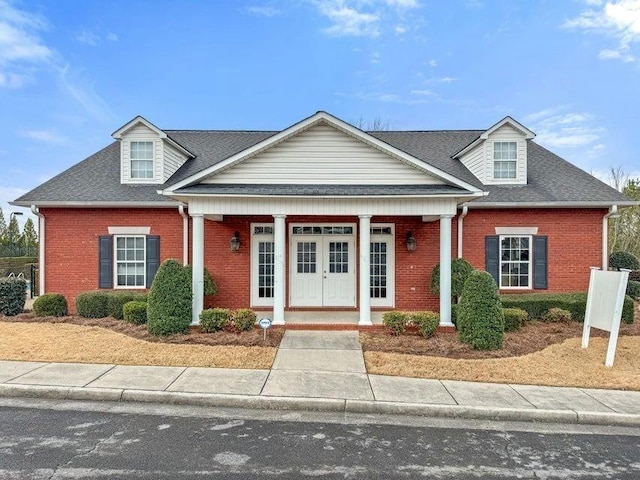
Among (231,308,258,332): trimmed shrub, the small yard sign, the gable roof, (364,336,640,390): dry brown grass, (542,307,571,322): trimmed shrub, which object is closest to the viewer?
(364,336,640,390): dry brown grass

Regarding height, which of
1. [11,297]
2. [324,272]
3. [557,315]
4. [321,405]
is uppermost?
[324,272]

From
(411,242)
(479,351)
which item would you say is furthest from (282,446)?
(411,242)

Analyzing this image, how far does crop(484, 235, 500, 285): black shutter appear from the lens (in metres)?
12.0

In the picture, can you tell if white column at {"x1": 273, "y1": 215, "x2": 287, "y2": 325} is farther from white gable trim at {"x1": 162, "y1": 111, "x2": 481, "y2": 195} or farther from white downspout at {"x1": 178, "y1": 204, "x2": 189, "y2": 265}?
white downspout at {"x1": 178, "y1": 204, "x2": 189, "y2": 265}

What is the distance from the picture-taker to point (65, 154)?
25.5 meters

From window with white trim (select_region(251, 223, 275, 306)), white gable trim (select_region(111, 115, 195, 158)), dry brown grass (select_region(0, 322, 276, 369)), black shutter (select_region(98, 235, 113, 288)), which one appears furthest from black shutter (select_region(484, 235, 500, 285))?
black shutter (select_region(98, 235, 113, 288))

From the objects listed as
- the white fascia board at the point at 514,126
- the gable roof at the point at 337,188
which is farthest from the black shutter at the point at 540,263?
the white fascia board at the point at 514,126

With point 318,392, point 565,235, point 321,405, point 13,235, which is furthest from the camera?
point 13,235

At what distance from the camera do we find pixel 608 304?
7836 millimetres

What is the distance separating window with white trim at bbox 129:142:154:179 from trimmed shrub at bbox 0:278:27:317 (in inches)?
181

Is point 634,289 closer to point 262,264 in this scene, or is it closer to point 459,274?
point 459,274

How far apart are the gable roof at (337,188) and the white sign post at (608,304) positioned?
3387 millimetres

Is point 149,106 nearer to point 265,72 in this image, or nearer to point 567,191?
point 265,72

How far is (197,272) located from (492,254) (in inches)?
342
